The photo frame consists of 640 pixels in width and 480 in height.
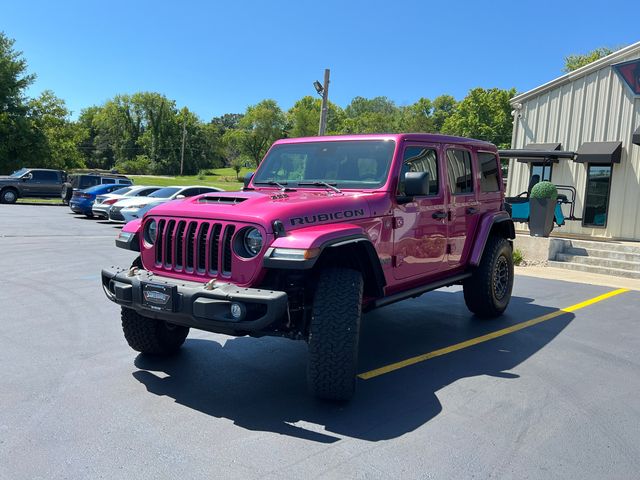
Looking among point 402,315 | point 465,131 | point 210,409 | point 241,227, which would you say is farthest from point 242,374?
point 465,131

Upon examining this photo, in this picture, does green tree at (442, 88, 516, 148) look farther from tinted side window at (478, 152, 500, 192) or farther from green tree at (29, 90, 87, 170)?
tinted side window at (478, 152, 500, 192)

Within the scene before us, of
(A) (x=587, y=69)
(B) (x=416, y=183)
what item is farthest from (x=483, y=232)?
(A) (x=587, y=69)

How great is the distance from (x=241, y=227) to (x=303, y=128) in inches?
3159

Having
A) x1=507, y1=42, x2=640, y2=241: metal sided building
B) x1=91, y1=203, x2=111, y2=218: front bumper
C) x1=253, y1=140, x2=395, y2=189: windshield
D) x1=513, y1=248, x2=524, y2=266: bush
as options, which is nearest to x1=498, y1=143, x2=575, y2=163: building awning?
x1=507, y1=42, x2=640, y2=241: metal sided building

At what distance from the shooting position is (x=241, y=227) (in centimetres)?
369

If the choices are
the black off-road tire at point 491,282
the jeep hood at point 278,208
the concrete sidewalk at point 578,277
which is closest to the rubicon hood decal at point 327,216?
the jeep hood at point 278,208

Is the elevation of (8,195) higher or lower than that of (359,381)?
higher

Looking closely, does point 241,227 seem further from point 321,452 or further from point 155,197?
point 155,197

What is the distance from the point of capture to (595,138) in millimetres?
13625

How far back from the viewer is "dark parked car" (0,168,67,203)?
81.7ft

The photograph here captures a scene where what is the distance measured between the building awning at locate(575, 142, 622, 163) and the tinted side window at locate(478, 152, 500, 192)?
25.2 feet

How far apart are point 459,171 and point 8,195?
24.9m

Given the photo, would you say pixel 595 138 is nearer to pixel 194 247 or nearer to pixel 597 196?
pixel 597 196

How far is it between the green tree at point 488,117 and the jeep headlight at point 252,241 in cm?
6120
